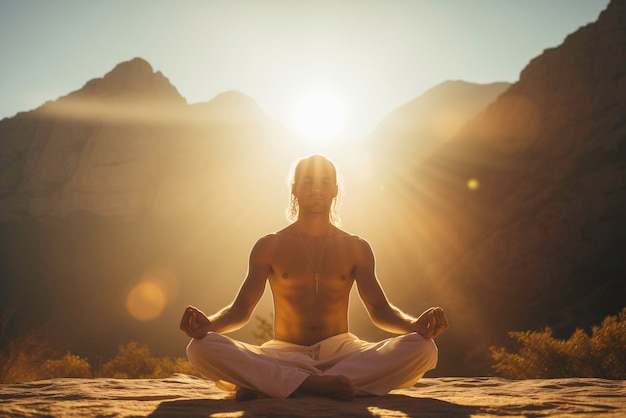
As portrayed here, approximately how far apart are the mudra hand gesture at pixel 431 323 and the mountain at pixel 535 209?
20.2 m

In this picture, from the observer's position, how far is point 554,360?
34.7 feet

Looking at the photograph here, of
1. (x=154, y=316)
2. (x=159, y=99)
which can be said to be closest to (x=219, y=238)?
(x=154, y=316)

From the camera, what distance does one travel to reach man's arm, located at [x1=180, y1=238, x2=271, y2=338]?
3002 millimetres

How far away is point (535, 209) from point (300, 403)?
1112 inches

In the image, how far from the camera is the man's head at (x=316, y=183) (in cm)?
373

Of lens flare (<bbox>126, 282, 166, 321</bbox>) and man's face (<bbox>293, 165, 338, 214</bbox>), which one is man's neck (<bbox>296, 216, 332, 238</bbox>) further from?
lens flare (<bbox>126, 282, 166, 321</bbox>)

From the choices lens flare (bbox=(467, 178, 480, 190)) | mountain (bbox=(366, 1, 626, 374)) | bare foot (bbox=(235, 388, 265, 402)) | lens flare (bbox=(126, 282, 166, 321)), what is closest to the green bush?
bare foot (bbox=(235, 388, 265, 402))

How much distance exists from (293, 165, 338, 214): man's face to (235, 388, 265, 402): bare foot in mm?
1329

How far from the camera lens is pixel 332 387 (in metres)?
2.87

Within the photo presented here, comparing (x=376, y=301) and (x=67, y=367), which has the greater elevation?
(x=376, y=301)

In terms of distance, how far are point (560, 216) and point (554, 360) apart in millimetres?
18123

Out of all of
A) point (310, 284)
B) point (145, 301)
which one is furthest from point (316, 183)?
point (145, 301)

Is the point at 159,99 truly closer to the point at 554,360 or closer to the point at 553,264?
the point at 553,264

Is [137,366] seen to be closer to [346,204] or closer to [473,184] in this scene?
[473,184]
